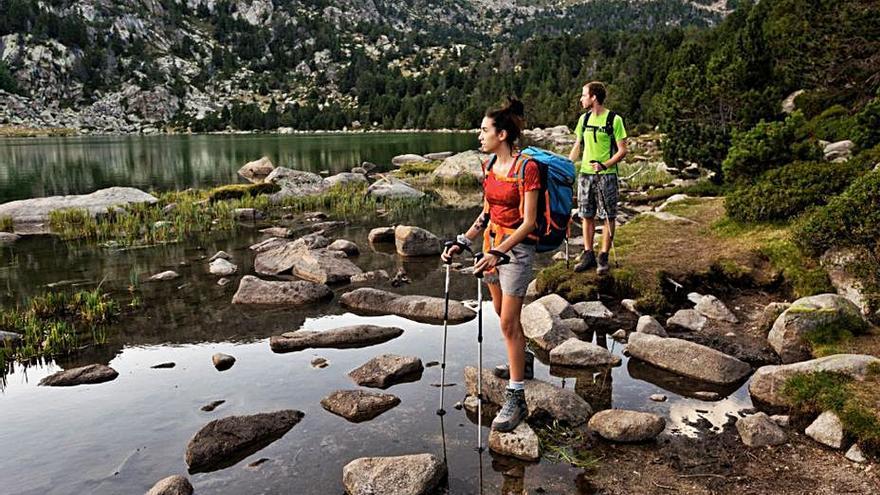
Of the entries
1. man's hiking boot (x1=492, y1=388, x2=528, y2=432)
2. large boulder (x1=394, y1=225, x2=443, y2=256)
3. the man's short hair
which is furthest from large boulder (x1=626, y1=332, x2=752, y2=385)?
large boulder (x1=394, y1=225, x2=443, y2=256)

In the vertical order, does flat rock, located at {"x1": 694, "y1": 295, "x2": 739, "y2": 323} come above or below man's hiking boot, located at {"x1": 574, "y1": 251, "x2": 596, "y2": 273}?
below

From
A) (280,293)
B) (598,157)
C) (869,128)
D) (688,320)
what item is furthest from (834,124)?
(280,293)

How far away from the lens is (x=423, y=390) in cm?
869

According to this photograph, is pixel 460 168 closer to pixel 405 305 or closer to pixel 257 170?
pixel 257 170

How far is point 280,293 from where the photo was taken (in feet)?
44.8

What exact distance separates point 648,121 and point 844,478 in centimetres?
7756

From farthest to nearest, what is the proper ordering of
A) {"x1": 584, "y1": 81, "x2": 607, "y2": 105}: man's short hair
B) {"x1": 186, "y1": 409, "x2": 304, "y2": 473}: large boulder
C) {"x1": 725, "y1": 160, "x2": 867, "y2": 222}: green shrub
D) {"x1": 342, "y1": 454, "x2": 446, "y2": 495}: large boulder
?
{"x1": 725, "y1": 160, "x2": 867, "y2": 222}: green shrub, {"x1": 584, "y1": 81, "x2": 607, "y2": 105}: man's short hair, {"x1": 186, "y1": 409, "x2": 304, "y2": 473}: large boulder, {"x1": 342, "y1": 454, "x2": 446, "y2": 495}: large boulder

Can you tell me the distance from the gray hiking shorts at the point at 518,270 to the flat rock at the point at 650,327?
4.27 meters

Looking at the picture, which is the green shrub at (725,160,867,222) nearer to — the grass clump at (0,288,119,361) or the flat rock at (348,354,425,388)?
the flat rock at (348,354,425,388)

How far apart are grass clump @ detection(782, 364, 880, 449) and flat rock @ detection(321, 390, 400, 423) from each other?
526 cm

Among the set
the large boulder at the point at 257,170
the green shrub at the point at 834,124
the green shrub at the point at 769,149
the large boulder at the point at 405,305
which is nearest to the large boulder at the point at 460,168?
the large boulder at the point at 257,170

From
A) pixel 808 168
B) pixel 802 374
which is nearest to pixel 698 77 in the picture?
pixel 808 168

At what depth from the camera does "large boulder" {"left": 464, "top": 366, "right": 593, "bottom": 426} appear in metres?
7.51

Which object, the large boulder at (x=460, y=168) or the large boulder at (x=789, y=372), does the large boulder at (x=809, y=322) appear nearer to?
the large boulder at (x=789, y=372)
